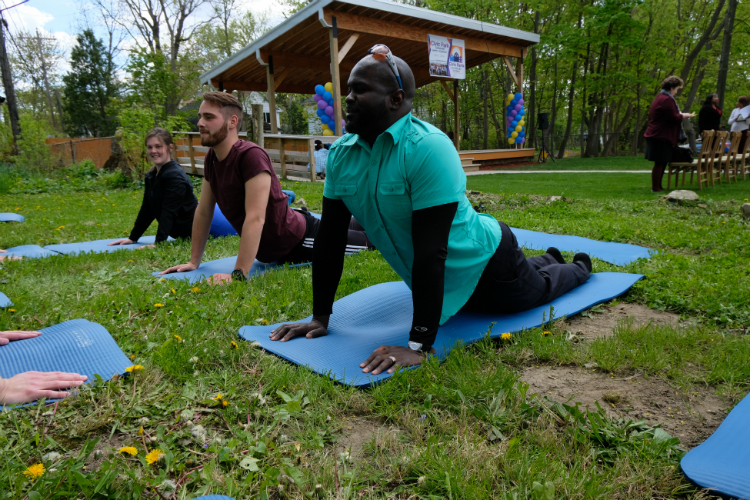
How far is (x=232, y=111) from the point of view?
3896mm

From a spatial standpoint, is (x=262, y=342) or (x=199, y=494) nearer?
(x=199, y=494)

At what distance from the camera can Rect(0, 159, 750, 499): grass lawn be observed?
1.53 metres

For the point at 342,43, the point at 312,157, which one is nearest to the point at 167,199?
the point at 312,157

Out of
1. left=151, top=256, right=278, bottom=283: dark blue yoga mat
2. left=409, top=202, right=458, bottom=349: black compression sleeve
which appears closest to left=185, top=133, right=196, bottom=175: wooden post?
left=151, top=256, right=278, bottom=283: dark blue yoga mat

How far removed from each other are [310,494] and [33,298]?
294 cm

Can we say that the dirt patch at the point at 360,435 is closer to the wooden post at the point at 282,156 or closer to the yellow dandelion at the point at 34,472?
the yellow dandelion at the point at 34,472

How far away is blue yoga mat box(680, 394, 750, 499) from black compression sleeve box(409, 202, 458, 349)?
→ 1086mm

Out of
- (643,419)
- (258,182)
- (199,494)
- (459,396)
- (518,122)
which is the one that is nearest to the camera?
(199,494)

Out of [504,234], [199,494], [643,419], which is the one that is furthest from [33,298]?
[643,419]

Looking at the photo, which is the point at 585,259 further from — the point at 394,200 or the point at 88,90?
the point at 88,90

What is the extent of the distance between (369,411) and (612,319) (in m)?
1.83

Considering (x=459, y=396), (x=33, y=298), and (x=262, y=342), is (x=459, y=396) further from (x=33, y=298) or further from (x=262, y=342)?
(x=33, y=298)

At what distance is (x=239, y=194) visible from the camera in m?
4.02

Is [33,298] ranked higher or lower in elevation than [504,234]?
lower
